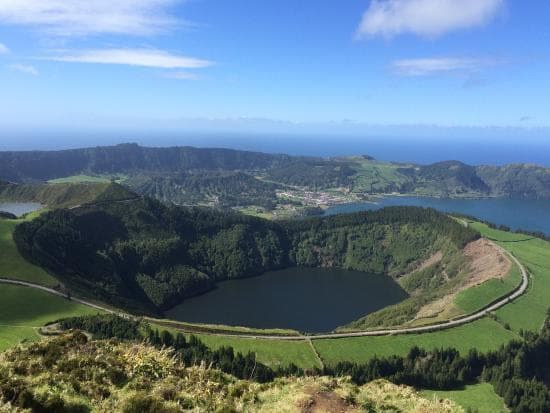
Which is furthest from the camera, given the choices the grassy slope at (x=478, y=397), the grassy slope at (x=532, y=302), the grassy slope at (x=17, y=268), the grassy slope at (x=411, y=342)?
the grassy slope at (x=532, y=302)

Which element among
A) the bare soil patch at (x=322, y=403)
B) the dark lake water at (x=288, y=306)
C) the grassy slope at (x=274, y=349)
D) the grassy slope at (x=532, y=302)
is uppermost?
the bare soil patch at (x=322, y=403)

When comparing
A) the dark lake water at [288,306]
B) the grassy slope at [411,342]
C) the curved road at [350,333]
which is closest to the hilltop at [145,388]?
the grassy slope at [411,342]

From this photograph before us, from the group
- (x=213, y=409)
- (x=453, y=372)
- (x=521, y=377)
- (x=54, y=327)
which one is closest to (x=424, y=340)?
(x=453, y=372)

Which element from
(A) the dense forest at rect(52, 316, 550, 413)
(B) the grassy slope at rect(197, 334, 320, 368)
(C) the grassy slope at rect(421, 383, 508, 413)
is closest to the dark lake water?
(B) the grassy slope at rect(197, 334, 320, 368)

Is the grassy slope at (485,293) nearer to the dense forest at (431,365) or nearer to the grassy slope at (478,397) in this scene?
the dense forest at (431,365)

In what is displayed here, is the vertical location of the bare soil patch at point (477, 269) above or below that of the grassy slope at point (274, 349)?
above

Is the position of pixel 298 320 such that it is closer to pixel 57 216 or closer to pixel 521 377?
pixel 521 377

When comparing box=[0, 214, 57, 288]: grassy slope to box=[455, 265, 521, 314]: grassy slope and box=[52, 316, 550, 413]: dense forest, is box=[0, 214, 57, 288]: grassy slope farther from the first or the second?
box=[455, 265, 521, 314]: grassy slope
